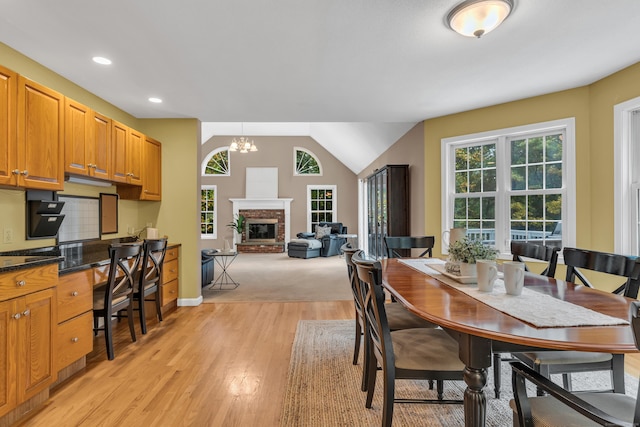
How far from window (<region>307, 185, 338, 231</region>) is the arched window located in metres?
2.85

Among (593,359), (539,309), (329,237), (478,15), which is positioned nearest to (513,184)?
(478,15)

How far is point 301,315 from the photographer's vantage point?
12.6 feet

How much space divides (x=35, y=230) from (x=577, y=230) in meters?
5.05

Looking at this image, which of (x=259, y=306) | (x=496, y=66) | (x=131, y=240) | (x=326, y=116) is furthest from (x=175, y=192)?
(x=496, y=66)

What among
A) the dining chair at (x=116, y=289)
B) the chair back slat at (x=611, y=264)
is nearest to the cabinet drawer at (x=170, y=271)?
the dining chair at (x=116, y=289)

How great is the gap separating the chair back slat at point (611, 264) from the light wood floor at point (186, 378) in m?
1.20

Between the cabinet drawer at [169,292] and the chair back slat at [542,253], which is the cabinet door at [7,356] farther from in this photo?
the chair back slat at [542,253]

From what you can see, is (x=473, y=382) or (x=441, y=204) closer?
(x=473, y=382)

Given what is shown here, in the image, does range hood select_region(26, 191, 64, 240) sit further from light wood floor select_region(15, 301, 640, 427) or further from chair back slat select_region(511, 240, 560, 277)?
chair back slat select_region(511, 240, 560, 277)

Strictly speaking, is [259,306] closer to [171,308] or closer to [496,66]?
[171,308]

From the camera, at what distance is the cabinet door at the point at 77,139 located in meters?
2.74

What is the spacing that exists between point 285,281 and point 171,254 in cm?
231

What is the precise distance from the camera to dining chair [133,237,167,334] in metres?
3.16

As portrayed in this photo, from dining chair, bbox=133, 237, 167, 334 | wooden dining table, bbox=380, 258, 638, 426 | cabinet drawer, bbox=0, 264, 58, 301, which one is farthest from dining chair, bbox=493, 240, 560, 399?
dining chair, bbox=133, 237, 167, 334
